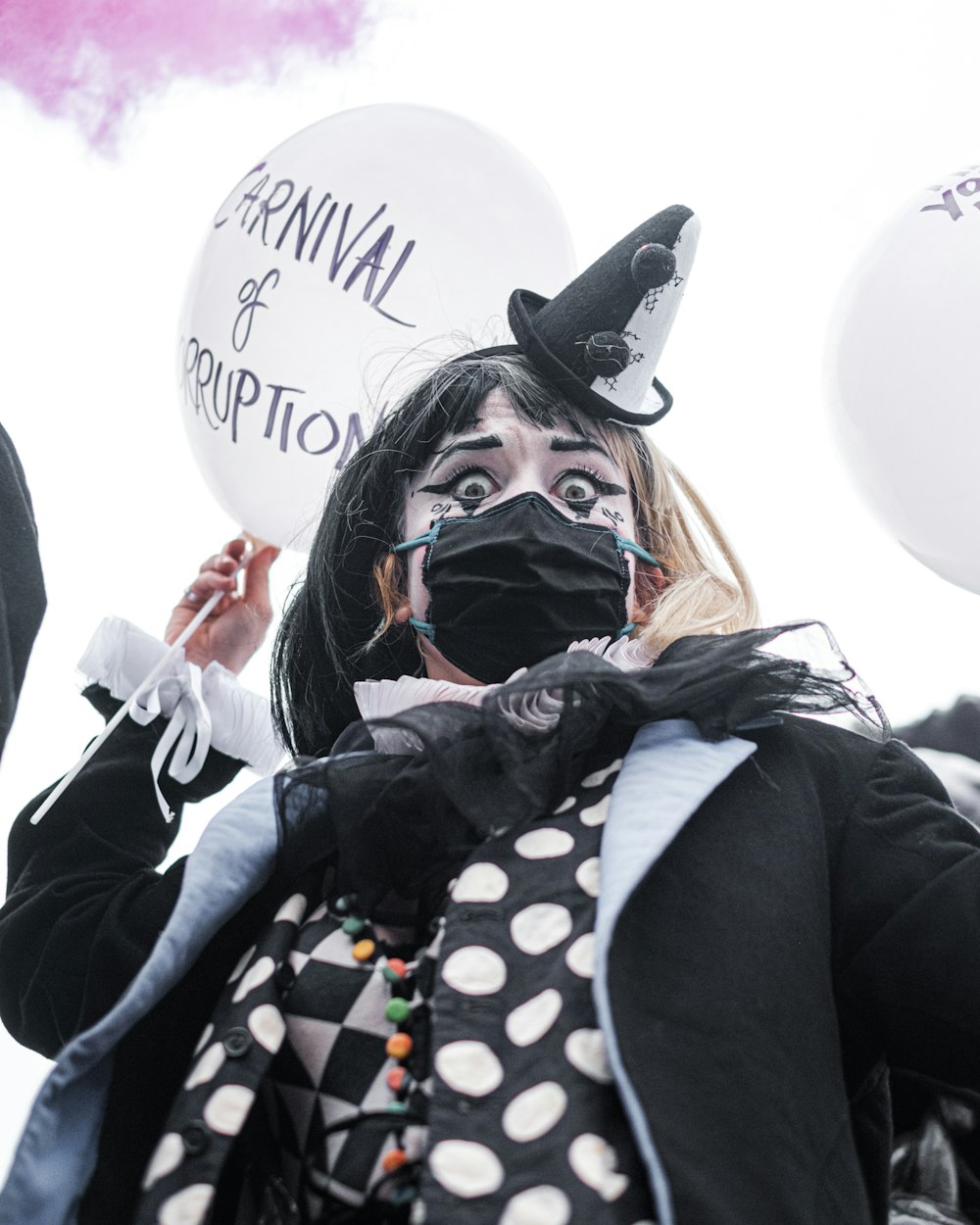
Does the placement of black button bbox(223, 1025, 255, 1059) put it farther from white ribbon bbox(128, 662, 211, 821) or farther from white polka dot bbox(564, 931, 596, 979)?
white ribbon bbox(128, 662, 211, 821)

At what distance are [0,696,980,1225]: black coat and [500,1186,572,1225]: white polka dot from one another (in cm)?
9

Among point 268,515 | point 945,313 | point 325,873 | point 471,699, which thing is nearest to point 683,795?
point 471,699

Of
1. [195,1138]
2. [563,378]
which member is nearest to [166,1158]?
[195,1138]

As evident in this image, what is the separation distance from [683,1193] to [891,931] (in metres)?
0.41

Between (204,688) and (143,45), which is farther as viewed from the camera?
(143,45)

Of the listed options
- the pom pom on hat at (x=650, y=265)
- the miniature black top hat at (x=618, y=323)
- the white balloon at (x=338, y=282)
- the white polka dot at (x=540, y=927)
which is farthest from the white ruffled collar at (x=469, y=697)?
the white balloon at (x=338, y=282)

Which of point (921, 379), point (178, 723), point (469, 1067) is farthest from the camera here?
point (178, 723)

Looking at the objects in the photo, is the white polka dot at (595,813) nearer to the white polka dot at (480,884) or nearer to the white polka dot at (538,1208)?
the white polka dot at (480,884)

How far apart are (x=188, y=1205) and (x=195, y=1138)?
0.06m

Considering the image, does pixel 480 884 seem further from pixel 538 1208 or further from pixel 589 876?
pixel 538 1208

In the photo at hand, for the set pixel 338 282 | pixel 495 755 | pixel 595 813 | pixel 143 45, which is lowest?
pixel 595 813

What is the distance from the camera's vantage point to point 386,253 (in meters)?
2.30

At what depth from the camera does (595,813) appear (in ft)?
4.59

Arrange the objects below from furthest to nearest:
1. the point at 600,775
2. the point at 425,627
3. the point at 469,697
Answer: the point at 425,627, the point at 469,697, the point at 600,775
